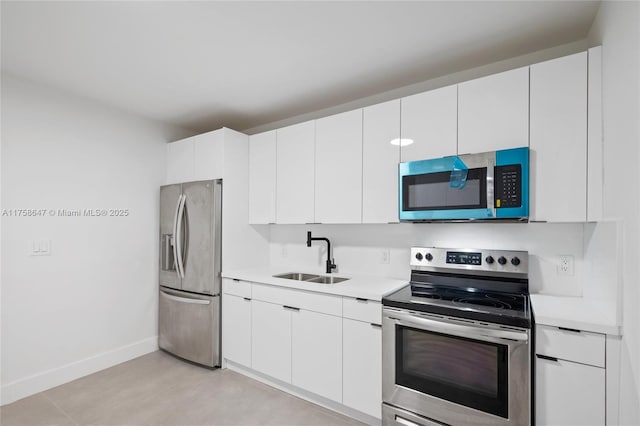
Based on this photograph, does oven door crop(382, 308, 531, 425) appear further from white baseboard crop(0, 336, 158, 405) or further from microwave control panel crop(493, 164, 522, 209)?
white baseboard crop(0, 336, 158, 405)

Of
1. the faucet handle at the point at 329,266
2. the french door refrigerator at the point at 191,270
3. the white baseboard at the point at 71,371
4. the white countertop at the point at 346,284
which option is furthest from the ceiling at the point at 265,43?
the white baseboard at the point at 71,371

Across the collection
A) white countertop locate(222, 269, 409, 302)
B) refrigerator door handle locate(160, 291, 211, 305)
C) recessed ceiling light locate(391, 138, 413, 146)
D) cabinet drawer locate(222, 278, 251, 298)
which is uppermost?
recessed ceiling light locate(391, 138, 413, 146)

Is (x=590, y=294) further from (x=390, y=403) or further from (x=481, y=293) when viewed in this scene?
(x=390, y=403)

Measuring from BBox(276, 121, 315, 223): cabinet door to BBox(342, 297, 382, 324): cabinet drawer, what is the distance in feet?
2.82

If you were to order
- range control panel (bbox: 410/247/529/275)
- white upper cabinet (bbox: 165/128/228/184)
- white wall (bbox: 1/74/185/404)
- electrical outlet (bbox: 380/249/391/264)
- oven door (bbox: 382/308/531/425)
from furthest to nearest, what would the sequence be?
white upper cabinet (bbox: 165/128/228/184) < electrical outlet (bbox: 380/249/391/264) < white wall (bbox: 1/74/185/404) < range control panel (bbox: 410/247/529/275) < oven door (bbox: 382/308/531/425)

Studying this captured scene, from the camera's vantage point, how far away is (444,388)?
1796 millimetres

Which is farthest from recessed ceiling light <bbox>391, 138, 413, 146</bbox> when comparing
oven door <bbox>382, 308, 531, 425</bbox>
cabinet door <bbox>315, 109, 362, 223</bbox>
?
oven door <bbox>382, 308, 531, 425</bbox>

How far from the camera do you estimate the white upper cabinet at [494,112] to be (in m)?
1.89

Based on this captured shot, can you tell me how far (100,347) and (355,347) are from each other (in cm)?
249

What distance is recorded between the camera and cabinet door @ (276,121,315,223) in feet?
9.23

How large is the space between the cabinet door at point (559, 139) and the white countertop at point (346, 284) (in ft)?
3.44

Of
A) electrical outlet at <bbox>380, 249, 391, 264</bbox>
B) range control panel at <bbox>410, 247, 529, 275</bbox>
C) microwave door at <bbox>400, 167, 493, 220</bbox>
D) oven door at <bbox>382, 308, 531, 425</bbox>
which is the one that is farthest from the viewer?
electrical outlet at <bbox>380, 249, 391, 264</bbox>

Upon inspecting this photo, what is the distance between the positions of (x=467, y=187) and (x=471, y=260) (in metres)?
0.55

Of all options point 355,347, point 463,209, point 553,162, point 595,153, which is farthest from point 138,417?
point 595,153
